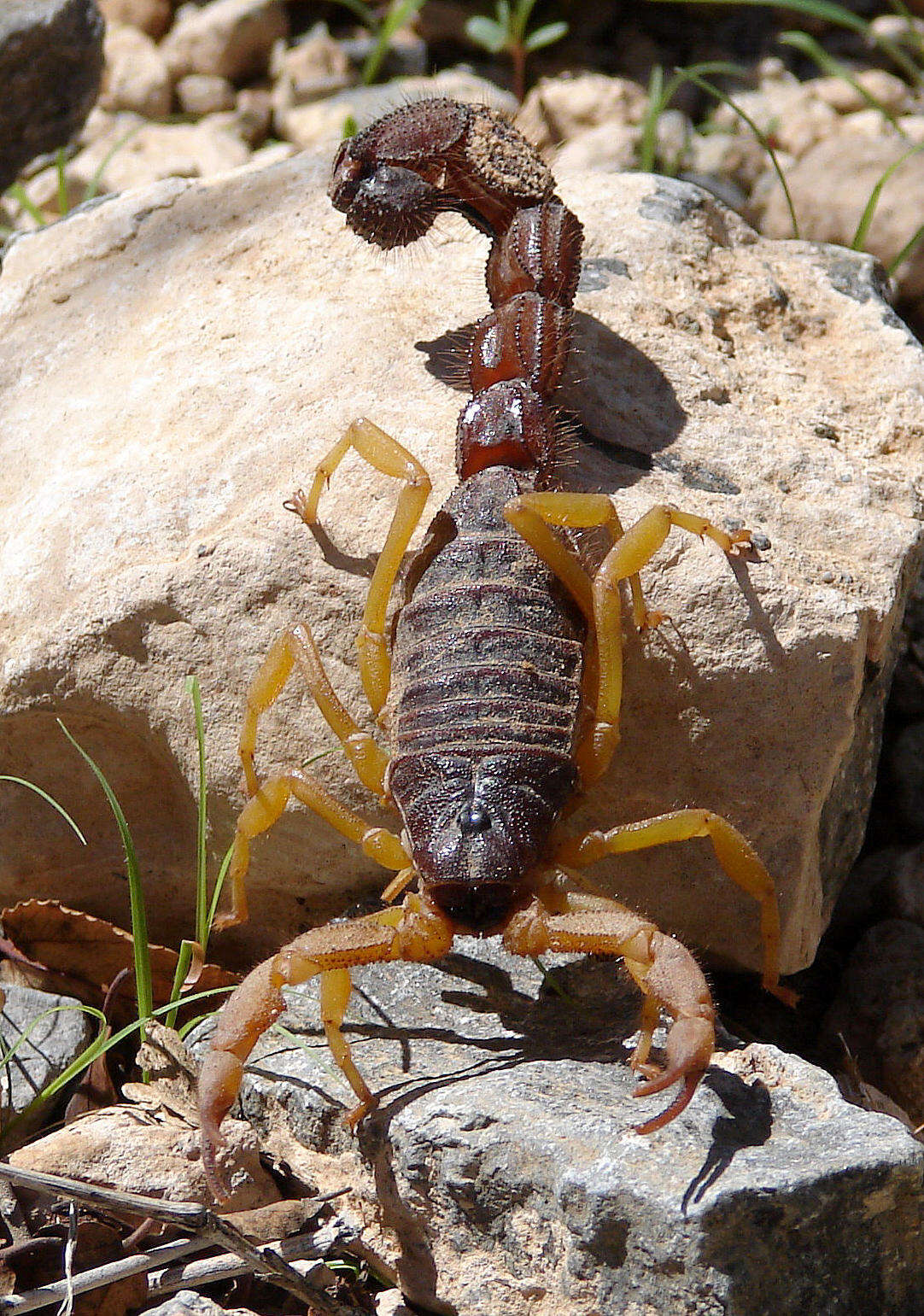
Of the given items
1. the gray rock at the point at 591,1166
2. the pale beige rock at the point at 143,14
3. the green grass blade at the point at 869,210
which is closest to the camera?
the gray rock at the point at 591,1166

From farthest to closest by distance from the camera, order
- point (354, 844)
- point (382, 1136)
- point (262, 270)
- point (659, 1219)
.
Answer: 1. point (262, 270)
2. point (354, 844)
3. point (382, 1136)
4. point (659, 1219)

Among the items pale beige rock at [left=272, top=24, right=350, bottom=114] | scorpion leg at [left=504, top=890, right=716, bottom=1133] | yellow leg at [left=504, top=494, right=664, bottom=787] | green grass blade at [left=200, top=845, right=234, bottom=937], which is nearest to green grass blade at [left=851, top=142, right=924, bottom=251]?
yellow leg at [left=504, top=494, right=664, bottom=787]

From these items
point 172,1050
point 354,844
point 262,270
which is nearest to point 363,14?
point 262,270

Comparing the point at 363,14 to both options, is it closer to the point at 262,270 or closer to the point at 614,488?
the point at 262,270

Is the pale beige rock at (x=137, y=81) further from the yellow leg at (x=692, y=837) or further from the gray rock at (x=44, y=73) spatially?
the yellow leg at (x=692, y=837)

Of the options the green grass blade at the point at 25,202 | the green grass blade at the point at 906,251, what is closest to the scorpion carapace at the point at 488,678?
the green grass blade at the point at 906,251

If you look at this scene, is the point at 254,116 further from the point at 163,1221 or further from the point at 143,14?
the point at 163,1221
